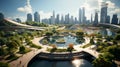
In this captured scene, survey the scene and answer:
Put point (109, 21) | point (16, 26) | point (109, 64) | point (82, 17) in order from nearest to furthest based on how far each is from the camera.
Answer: point (109, 64), point (16, 26), point (109, 21), point (82, 17)

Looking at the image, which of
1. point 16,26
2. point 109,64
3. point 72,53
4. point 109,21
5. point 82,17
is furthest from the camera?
point 82,17

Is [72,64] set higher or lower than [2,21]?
lower

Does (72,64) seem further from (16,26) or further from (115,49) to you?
(16,26)

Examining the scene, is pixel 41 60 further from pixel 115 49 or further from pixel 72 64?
pixel 115 49

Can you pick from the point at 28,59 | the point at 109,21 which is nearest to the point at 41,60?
the point at 28,59

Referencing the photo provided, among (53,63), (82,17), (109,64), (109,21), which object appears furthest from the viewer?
(82,17)

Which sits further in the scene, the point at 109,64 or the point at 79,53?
the point at 79,53

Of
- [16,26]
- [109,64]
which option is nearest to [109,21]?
[16,26]

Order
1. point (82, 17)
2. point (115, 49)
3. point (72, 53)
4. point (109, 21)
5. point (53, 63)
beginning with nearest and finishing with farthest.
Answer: point (115, 49) → point (53, 63) → point (72, 53) → point (109, 21) → point (82, 17)

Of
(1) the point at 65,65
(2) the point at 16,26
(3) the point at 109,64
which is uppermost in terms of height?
(2) the point at 16,26
